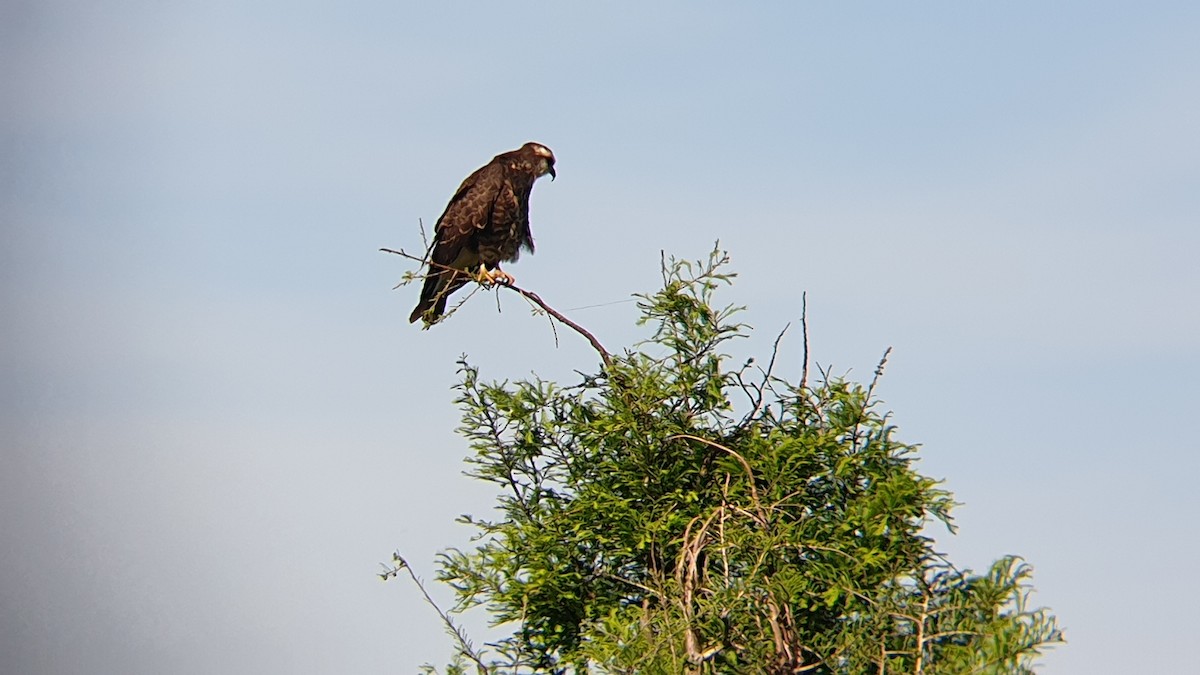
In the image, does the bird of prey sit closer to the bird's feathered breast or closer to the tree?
the bird's feathered breast

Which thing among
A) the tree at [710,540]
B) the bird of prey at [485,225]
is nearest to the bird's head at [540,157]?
the bird of prey at [485,225]

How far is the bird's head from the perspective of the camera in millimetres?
9195

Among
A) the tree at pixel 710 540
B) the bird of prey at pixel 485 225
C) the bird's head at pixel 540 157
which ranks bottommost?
the tree at pixel 710 540

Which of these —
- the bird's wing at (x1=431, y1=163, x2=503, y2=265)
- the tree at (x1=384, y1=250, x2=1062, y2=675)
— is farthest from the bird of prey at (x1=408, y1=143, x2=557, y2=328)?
the tree at (x1=384, y1=250, x2=1062, y2=675)

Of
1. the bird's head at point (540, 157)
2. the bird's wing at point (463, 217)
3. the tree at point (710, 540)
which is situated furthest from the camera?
the bird's head at point (540, 157)

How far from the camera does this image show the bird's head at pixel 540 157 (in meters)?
9.20

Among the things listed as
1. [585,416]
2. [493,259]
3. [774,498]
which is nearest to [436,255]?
[493,259]

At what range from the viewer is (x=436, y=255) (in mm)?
8672

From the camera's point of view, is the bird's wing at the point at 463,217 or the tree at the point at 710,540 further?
the bird's wing at the point at 463,217

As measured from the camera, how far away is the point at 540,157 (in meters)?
9.20

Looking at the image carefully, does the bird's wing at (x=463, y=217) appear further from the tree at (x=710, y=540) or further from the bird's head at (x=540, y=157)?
the tree at (x=710, y=540)

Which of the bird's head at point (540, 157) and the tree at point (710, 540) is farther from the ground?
the bird's head at point (540, 157)

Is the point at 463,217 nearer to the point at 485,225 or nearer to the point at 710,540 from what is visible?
the point at 485,225

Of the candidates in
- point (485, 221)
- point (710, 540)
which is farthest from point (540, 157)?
point (710, 540)
